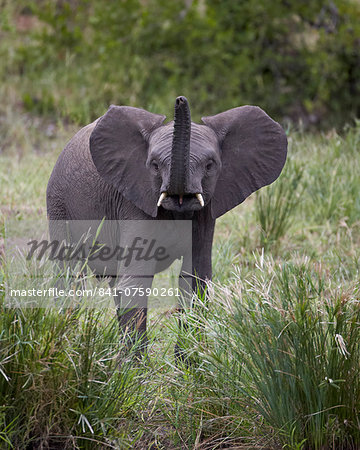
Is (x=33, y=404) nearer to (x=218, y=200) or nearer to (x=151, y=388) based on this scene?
(x=151, y=388)

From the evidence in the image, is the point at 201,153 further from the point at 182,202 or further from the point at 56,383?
the point at 56,383

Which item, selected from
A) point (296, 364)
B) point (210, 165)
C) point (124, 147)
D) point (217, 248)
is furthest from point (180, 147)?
point (217, 248)

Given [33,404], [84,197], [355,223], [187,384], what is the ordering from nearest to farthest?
[33,404] < [187,384] < [84,197] < [355,223]

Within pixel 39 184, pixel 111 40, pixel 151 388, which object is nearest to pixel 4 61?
pixel 111 40

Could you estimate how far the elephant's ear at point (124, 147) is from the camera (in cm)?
393

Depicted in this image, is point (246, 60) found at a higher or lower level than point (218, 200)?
higher

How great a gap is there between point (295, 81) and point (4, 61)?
16.2ft

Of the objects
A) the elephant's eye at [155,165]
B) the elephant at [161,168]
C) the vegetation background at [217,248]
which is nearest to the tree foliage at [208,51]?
the vegetation background at [217,248]

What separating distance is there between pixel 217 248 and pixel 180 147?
7.45 ft

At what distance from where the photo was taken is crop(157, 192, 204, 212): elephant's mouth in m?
3.50

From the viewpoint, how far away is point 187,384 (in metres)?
3.32

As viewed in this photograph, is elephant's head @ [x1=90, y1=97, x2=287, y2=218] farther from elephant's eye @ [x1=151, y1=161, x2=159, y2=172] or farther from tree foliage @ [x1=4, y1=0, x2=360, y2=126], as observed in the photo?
tree foliage @ [x1=4, y1=0, x2=360, y2=126]

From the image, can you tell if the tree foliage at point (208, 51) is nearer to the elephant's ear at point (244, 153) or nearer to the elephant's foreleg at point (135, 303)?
the elephant's ear at point (244, 153)

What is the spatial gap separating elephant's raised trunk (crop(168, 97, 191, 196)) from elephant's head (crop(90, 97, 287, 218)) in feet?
0.57
